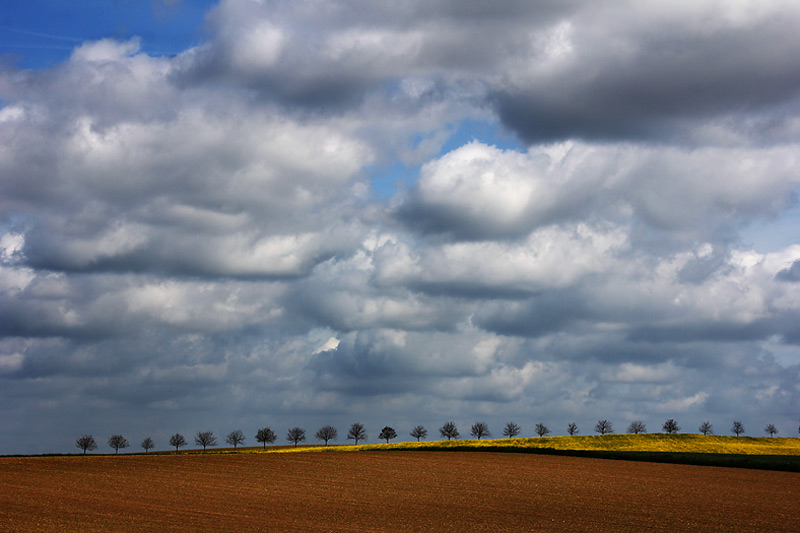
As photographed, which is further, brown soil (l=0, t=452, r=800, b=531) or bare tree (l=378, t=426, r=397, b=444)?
bare tree (l=378, t=426, r=397, b=444)

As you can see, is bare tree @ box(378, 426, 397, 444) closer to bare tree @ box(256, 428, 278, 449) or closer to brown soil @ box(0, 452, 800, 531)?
bare tree @ box(256, 428, 278, 449)

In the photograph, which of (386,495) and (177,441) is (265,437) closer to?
(177,441)

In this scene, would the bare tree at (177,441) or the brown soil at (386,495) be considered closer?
the brown soil at (386,495)

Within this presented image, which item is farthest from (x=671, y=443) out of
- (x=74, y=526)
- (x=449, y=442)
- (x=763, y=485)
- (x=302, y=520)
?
(x=74, y=526)

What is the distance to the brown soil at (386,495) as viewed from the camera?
139 feet

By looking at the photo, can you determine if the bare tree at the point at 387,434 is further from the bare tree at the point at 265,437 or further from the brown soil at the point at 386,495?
the brown soil at the point at 386,495

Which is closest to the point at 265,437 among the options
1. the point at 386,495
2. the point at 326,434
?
the point at 326,434

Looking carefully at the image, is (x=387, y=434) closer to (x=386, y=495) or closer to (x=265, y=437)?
(x=265, y=437)

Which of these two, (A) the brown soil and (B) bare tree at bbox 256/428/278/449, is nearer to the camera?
(A) the brown soil

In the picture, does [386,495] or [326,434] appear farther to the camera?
[326,434]

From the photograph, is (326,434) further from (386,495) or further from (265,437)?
(386,495)

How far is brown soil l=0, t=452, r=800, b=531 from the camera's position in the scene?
4222cm

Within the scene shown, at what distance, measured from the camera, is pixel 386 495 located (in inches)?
2196

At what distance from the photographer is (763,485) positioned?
65.6m
